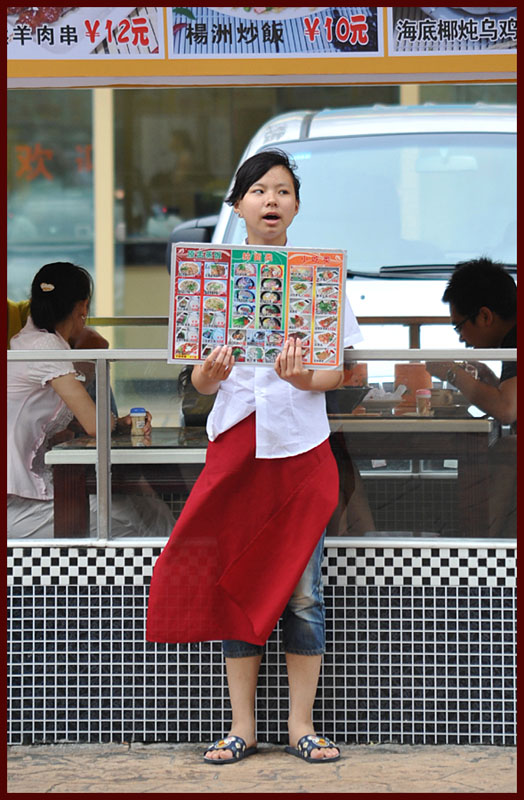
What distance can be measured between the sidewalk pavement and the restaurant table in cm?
77

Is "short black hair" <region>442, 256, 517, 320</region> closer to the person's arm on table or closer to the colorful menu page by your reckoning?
the person's arm on table

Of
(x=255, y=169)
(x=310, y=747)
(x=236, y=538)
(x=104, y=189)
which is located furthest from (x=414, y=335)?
(x=104, y=189)

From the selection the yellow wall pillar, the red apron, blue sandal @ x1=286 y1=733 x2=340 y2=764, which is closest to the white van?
the red apron

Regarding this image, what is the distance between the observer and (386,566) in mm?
4031

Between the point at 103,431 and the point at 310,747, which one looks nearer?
the point at 310,747

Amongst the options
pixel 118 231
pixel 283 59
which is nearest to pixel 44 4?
pixel 283 59

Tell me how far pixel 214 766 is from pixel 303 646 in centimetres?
50

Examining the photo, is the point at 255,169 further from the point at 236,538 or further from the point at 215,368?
the point at 236,538

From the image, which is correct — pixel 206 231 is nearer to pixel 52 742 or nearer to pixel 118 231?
pixel 52 742

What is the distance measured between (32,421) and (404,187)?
9.50 feet

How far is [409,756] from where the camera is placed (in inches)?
156

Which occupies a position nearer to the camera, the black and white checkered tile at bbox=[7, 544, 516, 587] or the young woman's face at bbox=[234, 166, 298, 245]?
the young woman's face at bbox=[234, 166, 298, 245]

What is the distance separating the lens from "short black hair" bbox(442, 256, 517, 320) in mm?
4238

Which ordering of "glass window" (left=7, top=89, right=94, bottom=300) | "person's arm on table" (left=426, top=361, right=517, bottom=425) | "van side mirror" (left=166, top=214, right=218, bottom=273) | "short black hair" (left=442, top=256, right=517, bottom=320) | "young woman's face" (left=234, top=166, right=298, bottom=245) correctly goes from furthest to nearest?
"glass window" (left=7, top=89, right=94, bottom=300), "van side mirror" (left=166, top=214, right=218, bottom=273), "short black hair" (left=442, top=256, right=517, bottom=320), "person's arm on table" (left=426, top=361, right=517, bottom=425), "young woman's face" (left=234, top=166, right=298, bottom=245)
